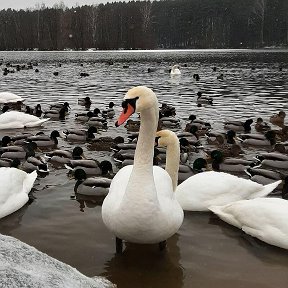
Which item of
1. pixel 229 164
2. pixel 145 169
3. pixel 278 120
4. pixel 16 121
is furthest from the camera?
pixel 278 120

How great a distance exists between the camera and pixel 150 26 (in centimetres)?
12125

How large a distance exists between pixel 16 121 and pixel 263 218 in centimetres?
987

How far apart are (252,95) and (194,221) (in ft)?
54.0

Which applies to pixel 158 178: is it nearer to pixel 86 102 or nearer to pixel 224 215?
pixel 224 215

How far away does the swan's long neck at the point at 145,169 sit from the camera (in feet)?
16.4

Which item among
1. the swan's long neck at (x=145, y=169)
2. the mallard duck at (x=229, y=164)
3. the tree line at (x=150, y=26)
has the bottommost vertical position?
the mallard duck at (x=229, y=164)

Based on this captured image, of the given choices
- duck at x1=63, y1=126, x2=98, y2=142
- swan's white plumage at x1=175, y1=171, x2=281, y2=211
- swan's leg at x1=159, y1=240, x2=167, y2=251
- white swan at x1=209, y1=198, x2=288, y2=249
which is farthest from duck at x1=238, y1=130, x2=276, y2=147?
swan's leg at x1=159, y1=240, x2=167, y2=251

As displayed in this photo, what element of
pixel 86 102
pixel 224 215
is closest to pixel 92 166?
pixel 224 215

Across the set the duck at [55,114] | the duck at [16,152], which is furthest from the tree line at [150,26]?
the duck at [16,152]

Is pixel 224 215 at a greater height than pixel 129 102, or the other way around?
pixel 129 102

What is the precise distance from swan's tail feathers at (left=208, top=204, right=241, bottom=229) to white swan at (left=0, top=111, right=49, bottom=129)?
28.8 ft

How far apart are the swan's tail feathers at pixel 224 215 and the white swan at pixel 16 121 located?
878cm

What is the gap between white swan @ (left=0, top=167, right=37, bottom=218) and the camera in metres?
6.97

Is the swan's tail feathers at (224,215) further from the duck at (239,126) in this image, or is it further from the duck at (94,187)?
the duck at (239,126)
